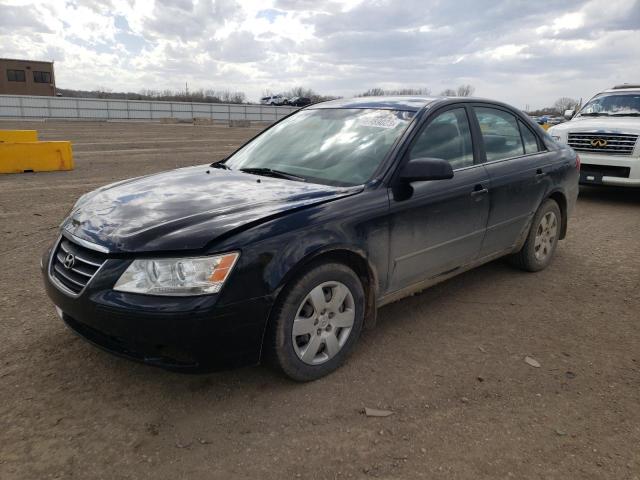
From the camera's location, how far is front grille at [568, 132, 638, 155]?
8.30 m

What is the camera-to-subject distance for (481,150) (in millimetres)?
4125

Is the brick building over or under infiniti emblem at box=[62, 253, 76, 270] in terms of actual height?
over

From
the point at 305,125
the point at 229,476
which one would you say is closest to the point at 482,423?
the point at 229,476

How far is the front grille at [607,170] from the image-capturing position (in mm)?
8336

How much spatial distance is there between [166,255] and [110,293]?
0.34 m

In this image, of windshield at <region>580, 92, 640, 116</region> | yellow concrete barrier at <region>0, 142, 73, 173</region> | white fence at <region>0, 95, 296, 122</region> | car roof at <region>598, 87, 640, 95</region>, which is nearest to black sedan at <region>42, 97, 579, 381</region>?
windshield at <region>580, 92, 640, 116</region>

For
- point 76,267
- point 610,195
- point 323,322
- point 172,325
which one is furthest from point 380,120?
point 610,195

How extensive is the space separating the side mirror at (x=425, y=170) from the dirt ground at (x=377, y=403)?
3.76ft

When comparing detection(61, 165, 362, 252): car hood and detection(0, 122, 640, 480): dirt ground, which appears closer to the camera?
detection(0, 122, 640, 480): dirt ground

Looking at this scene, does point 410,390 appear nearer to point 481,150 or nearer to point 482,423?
point 482,423

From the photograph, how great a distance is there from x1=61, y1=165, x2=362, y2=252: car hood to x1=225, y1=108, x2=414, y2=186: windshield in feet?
0.73

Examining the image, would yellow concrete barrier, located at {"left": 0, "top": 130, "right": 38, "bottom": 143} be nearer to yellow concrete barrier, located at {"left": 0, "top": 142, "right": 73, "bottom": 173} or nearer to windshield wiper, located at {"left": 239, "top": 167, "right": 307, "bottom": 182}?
yellow concrete barrier, located at {"left": 0, "top": 142, "right": 73, "bottom": 173}

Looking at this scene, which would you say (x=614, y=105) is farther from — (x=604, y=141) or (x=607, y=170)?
(x=607, y=170)

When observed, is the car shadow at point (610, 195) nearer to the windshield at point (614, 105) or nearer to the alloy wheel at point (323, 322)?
the windshield at point (614, 105)
